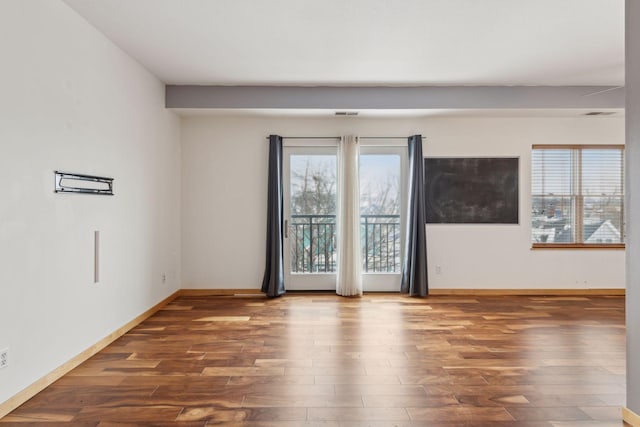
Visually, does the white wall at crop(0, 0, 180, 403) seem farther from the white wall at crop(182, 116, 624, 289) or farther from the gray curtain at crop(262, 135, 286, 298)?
the gray curtain at crop(262, 135, 286, 298)

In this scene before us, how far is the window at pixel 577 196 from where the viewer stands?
5949 mm

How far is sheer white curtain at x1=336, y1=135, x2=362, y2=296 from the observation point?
573 centimetres

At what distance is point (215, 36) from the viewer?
3.70 m

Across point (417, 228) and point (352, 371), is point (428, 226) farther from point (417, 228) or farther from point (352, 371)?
point (352, 371)

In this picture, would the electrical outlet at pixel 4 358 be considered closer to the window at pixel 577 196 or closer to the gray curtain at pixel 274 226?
the gray curtain at pixel 274 226

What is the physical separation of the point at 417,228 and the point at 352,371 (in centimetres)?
295

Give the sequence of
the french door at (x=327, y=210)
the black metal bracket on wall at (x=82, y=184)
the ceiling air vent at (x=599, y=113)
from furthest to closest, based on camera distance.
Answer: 1. the french door at (x=327, y=210)
2. the ceiling air vent at (x=599, y=113)
3. the black metal bracket on wall at (x=82, y=184)

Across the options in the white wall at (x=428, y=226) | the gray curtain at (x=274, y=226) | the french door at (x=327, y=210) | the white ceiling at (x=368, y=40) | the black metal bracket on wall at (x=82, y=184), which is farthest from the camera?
the french door at (x=327, y=210)

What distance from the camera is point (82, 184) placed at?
10.8ft

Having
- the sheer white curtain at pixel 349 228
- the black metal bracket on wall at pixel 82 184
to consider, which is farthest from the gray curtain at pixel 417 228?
the black metal bracket on wall at pixel 82 184

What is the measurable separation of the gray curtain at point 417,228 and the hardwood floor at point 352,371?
799 millimetres

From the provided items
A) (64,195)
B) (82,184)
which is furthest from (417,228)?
(64,195)

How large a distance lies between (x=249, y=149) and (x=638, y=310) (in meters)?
4.62

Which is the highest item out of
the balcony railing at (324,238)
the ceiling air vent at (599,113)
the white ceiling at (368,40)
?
the white ceiling at (368,40)
